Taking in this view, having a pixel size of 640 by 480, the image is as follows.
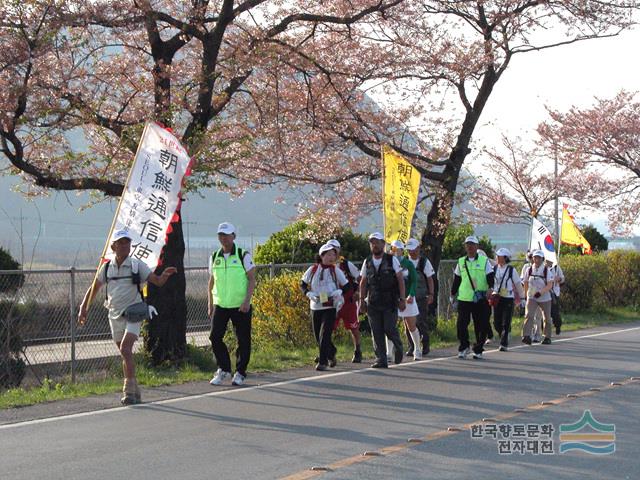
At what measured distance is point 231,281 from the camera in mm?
12000

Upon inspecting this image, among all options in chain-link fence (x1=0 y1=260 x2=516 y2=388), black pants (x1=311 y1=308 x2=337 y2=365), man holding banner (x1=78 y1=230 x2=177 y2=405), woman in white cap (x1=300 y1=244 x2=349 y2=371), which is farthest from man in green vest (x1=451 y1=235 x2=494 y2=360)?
man holding banner (x1=78 y1=230 x2=177 y2=405)

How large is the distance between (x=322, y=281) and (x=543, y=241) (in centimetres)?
933

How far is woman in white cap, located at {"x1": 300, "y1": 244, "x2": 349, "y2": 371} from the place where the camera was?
45.1 feet

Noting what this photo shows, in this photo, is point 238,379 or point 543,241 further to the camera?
point 543,241

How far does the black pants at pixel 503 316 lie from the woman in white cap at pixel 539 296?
2.81 ft

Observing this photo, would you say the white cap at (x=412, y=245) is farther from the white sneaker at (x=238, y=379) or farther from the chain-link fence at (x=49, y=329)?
the chain-link fence at (x=49, y=329)

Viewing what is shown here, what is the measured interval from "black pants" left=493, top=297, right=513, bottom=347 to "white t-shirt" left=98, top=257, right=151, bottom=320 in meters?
7.78

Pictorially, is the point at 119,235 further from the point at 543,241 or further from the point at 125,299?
the point at 543,241

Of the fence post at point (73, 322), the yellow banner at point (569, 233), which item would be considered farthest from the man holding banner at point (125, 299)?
the yellow banner at point (569, 233)

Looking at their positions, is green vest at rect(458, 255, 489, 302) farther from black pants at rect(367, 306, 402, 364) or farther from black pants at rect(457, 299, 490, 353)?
black pants at rect(367, 306, 402, 364)

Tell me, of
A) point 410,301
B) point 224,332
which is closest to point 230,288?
point 224,332

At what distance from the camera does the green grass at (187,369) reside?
11508 mm

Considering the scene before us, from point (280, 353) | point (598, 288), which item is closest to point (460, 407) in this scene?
point (280, 353)

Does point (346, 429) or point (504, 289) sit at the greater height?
point (504, 289)
